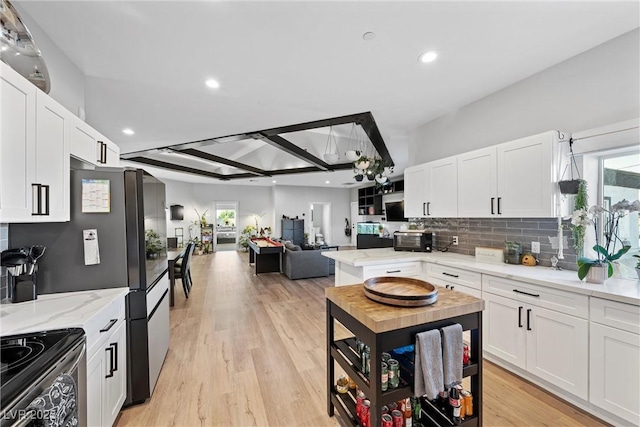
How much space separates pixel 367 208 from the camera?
33.2 feet

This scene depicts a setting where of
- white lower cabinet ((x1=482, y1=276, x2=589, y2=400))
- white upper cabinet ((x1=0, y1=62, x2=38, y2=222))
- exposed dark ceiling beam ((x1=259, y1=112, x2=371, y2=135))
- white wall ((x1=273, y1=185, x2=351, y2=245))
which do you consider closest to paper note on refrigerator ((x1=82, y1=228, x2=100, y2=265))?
white upper cabinet ((x1=0, y1=62, x2=38, y2=222))

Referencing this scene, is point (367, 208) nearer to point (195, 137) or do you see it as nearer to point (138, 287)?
point (195, 137)

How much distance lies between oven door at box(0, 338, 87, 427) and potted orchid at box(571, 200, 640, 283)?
313cm

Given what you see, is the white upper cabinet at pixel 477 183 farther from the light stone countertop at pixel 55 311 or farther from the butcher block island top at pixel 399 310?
the light stone countertop at pixel 55 311

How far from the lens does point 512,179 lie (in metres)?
2.48

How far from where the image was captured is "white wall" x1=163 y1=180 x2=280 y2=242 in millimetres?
9695

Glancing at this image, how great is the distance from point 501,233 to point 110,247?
3.69m

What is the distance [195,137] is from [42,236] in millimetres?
2792

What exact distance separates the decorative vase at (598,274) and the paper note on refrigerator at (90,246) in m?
3.55

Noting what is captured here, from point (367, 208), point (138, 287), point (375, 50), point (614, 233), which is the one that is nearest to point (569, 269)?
point (614, 233)

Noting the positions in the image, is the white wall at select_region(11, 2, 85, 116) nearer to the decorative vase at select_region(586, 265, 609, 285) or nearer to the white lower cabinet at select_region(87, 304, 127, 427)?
the white lower cabinet at select_region(87, 304, 127, 427)

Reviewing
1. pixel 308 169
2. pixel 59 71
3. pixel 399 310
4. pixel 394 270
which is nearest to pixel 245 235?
pixel 308 169

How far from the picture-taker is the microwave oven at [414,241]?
3.45 metres

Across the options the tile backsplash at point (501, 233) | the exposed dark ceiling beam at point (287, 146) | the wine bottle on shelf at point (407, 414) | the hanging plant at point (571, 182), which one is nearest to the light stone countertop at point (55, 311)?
the wine bottle on shelf at point (407, 414)
